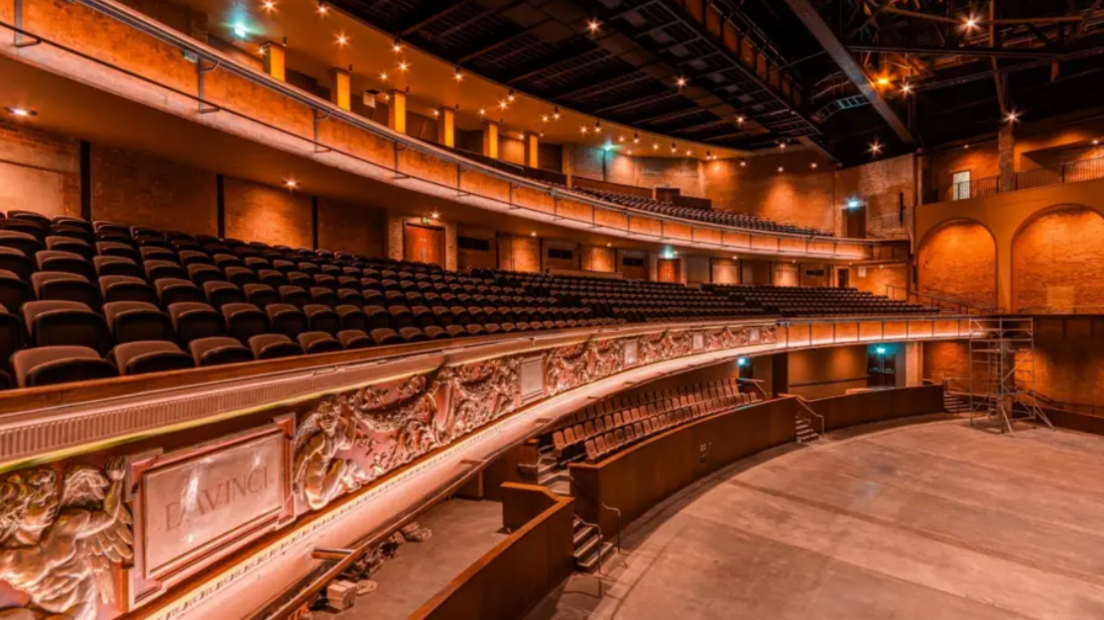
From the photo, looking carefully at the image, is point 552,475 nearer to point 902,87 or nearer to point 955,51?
point 955,51

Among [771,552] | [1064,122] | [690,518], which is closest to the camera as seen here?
[771,552]

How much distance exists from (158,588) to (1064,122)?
21.4m

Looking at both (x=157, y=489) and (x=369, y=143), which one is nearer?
(x=157, y=489)

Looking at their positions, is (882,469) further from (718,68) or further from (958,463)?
(718,68)

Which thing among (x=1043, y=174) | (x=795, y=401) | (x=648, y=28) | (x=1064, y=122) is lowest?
(x=795, y=401)

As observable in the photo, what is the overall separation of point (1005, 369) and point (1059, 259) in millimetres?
3449

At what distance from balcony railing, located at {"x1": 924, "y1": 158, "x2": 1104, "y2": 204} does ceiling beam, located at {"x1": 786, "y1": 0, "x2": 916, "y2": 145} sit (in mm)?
2937

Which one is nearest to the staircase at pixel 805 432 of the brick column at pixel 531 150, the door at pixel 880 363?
the door at pixel 880 363

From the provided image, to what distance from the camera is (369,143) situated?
7.43m

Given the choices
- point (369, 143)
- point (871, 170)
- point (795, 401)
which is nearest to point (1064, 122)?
point (871, 170)

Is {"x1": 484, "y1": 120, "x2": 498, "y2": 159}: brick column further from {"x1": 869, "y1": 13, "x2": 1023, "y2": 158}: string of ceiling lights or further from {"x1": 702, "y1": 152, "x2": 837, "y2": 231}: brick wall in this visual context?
{"x1": 869, "y1": 13, "x2": 1023, "y2": 158}: string of ceiling lights

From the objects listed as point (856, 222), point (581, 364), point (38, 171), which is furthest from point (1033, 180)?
point (38, 171)

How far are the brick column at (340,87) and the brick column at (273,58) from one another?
1.22 metres

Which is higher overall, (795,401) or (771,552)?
(795,401)
